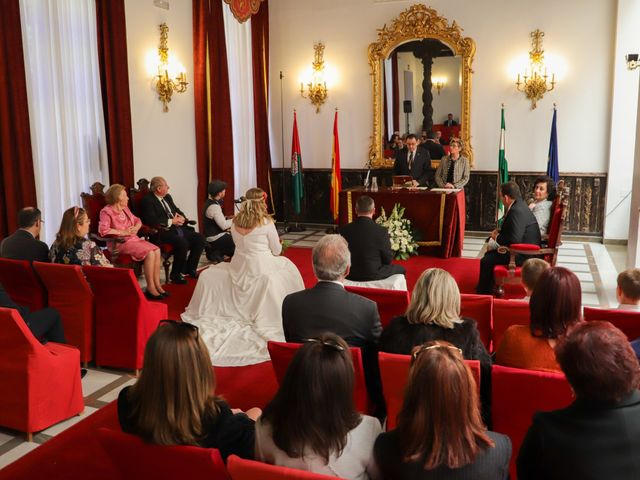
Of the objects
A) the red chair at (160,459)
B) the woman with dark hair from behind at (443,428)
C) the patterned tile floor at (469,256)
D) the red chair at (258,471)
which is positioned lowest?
the patterned tile floor at (469,256)

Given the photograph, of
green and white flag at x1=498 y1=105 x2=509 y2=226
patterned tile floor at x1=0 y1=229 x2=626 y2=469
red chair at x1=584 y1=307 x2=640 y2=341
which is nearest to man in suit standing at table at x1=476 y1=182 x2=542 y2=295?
patterned tile floor at x1=0 y1=229 x2=626 y2=469

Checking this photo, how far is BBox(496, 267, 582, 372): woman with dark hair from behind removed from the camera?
9.32 ft

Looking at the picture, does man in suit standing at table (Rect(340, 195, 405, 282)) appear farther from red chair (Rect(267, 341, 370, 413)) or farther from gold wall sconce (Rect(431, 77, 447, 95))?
gold wall sconce (Rect(431, 77, 447, 95))

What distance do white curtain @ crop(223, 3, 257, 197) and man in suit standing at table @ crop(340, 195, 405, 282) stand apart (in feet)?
18.1

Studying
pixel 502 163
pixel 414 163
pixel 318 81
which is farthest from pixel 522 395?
pixel 318 81

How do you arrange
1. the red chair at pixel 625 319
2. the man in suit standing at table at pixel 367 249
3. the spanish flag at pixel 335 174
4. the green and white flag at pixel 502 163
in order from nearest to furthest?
the red chair at pixel 625 319
the man in suit standing at table at pixel 367 249
the green and white flag at pixel 502 163
the spanish flag at pixel 335 174

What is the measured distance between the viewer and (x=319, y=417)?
1934 millimetres

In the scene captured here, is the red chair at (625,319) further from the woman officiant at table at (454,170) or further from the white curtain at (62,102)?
the woman officiant at table at (454,170)

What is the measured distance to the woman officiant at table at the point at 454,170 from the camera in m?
9.43

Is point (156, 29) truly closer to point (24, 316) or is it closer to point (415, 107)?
point (415, 107)

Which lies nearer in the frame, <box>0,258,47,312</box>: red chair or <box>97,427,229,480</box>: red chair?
<box>97,427,229,480</box>: red chair

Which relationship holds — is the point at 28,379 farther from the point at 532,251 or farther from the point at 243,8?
the point at 243,8

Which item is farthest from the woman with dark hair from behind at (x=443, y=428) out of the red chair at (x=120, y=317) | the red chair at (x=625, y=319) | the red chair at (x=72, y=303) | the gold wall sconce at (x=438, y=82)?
the gold wall sconce at (x=438, y=82)

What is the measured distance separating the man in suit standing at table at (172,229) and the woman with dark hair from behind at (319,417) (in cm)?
551
